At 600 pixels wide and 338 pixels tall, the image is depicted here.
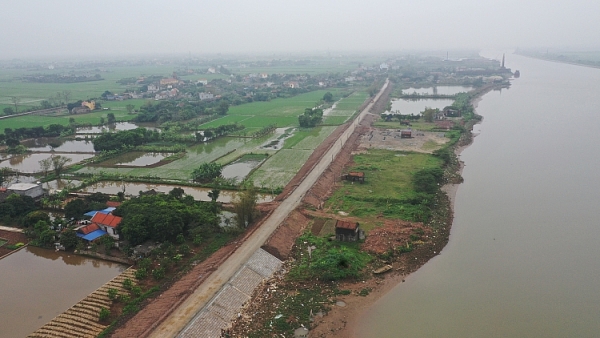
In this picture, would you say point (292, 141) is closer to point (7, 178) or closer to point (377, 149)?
point (377, 149)

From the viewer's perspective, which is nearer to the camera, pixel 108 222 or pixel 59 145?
pixel 108 222

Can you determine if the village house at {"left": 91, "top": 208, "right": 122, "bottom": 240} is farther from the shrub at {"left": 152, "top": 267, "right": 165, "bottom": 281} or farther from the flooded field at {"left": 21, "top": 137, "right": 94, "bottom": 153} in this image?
the flooded field at {"left": 21, "top": 137, "right": 94, "bottom": 153}

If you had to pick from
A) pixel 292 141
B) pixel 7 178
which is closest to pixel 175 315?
pixel 7 178

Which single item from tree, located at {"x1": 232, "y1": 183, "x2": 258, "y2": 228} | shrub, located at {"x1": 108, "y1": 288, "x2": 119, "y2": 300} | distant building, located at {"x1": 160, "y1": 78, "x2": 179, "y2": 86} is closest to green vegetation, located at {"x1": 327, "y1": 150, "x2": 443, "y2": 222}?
tree, located at {"x1": 232, "y1": 183, "x2": 258, "y2": 228}

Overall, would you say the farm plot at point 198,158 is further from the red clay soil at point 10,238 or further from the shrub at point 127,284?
the shrub at point 127,284

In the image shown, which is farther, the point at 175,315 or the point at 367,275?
the point at 367,275

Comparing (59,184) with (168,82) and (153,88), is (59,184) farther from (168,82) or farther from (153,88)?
(168,82)

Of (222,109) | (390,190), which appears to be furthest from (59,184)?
(222,109)
